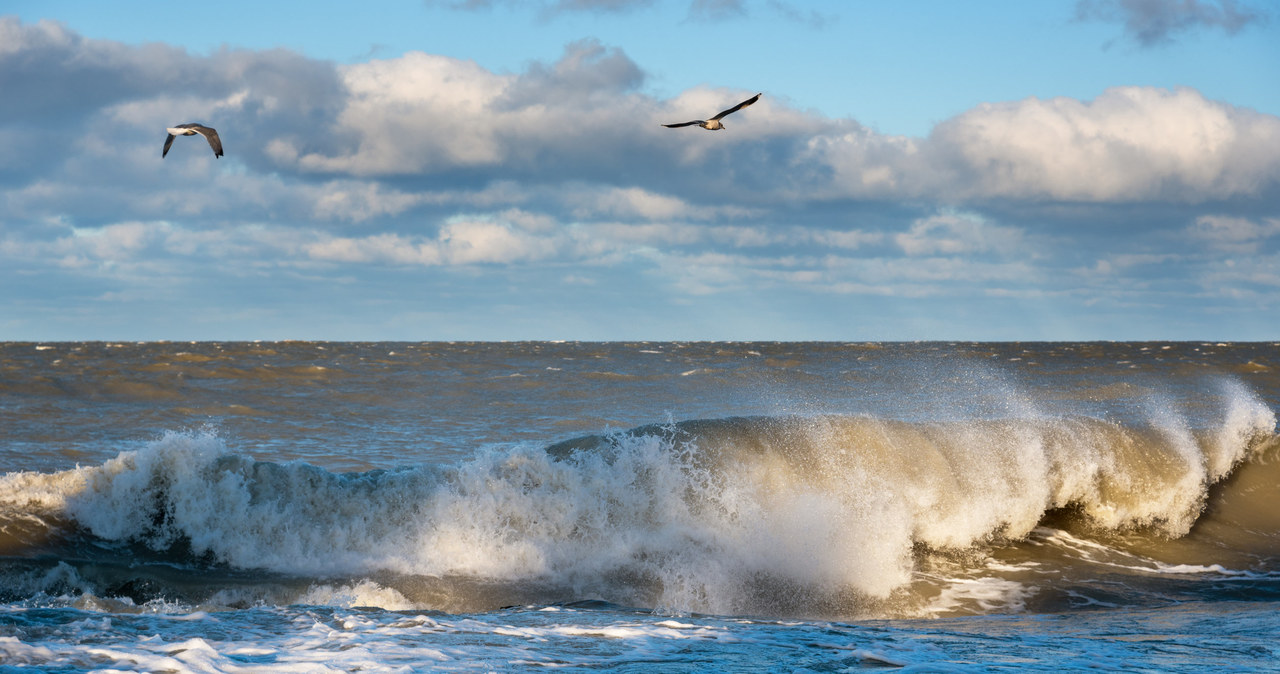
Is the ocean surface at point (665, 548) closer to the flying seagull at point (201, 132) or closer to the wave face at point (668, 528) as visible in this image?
the wave face at point (668, 528)

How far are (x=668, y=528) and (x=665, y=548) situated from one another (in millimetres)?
280

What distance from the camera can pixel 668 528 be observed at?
28.9ft

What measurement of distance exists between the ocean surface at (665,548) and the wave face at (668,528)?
0.10ft

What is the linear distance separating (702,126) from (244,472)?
18.1 feet

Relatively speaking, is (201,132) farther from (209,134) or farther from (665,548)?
(665,548)

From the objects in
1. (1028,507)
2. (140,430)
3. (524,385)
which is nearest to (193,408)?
(140,430)

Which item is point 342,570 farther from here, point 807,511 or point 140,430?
point 140,430

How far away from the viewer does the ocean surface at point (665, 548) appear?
5875 mm

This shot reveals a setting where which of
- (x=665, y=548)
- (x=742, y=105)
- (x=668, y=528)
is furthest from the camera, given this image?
(x=742, y=105)

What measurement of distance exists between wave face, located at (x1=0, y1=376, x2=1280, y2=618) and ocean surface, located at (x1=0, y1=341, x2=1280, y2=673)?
29 mm

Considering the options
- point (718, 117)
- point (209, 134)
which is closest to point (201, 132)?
point (209, 134)

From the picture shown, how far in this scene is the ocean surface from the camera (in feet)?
19.3

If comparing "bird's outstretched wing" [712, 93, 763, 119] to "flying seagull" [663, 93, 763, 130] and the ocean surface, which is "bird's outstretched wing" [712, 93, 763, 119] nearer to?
"flying seagull" [663, 93, 763, 130]

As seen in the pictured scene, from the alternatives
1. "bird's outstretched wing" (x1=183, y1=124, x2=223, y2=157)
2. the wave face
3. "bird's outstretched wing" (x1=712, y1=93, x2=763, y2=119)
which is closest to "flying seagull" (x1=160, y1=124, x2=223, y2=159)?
"bird's outstretched wing" (x1=183, y1=124, x2=223, y2=157)
